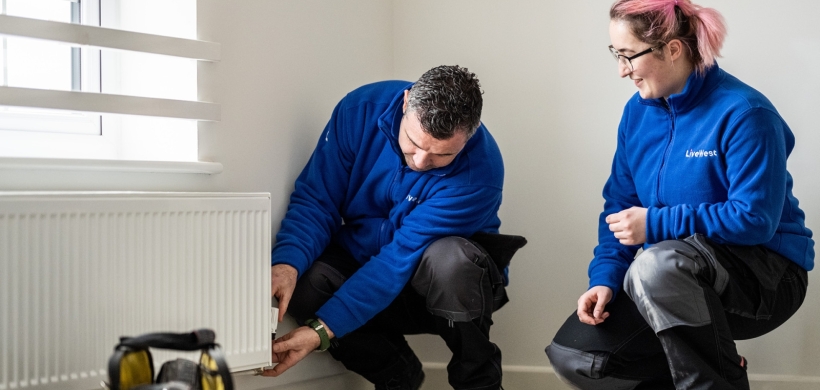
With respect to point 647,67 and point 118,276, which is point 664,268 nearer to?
point 647,67

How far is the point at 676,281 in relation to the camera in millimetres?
1333

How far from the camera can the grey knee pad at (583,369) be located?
1531mm

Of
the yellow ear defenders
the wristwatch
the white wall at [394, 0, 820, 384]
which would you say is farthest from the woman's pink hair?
the yellow ear defenders

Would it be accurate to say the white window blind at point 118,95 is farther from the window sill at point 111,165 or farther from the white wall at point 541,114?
the white wall at point 541,114

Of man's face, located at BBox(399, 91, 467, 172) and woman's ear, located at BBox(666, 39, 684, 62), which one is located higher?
woman's ear, located at BBox(666, 39, 684, 62)

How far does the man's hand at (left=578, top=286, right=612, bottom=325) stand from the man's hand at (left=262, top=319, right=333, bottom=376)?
539mm

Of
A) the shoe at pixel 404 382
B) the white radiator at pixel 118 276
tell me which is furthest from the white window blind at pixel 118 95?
the shoe at pixel 404 382

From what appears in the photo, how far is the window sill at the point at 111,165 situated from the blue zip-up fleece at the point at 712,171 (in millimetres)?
882

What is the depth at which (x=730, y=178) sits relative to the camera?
1.41 meters

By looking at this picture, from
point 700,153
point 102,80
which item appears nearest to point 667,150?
point 700,153

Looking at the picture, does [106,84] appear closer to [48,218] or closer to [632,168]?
[48,218]

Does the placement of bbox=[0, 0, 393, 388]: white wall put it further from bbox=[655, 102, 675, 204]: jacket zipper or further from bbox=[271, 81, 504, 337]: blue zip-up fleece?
bbox=[655, 102, 675, 204]: jacket zipper

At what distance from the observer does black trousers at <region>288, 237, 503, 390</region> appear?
5.11 ft

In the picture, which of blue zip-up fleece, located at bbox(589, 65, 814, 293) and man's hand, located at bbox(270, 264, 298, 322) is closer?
blue zip-up fleece, located at bbox(589, 65, 814, 293)
